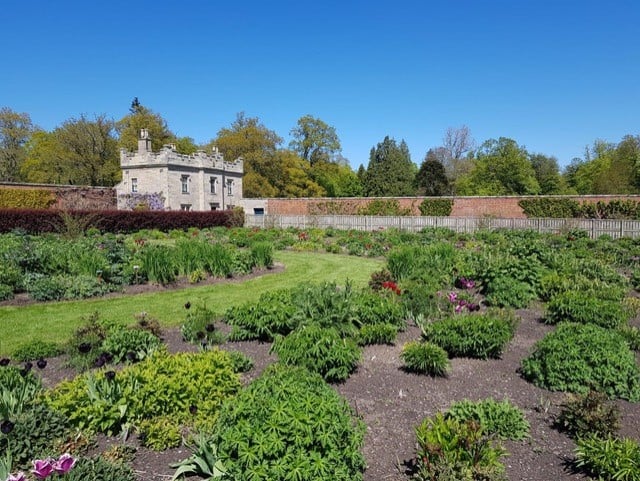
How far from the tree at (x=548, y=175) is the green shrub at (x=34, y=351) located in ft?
176

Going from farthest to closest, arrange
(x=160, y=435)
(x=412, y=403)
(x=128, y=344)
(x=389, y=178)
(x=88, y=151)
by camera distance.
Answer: (x=389, y=178), (x=88, y=151), (x=128, y=344), (x=412, y=403), (x=160, y=435)

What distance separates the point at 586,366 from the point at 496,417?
1.45m

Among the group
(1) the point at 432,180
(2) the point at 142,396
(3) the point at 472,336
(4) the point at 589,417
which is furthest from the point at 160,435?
(1) the point at 432,180

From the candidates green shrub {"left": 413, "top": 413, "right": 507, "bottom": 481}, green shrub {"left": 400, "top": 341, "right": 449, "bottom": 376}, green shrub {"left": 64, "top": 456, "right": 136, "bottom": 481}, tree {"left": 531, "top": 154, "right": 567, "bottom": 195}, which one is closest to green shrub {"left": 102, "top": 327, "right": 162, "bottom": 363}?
green shrub {"left": 64, "top": 456, "right": 136, "bottom": 481}

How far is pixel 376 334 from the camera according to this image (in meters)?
5.54

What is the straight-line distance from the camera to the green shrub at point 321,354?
436 cm

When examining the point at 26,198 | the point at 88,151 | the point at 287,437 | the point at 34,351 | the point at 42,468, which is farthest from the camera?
the point at 88,151

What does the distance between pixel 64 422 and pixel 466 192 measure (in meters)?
55.0

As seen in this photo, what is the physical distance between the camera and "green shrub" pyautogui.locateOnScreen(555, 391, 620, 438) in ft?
11.1

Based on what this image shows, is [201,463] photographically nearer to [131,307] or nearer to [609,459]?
[609,459]

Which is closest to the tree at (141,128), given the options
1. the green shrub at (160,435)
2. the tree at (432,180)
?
the tree at (432,180)

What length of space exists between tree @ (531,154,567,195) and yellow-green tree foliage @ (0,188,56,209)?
47.8m

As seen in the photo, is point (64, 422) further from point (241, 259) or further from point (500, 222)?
point (500, 222)

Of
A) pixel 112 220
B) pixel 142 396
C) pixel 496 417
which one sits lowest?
pixel 496 417
